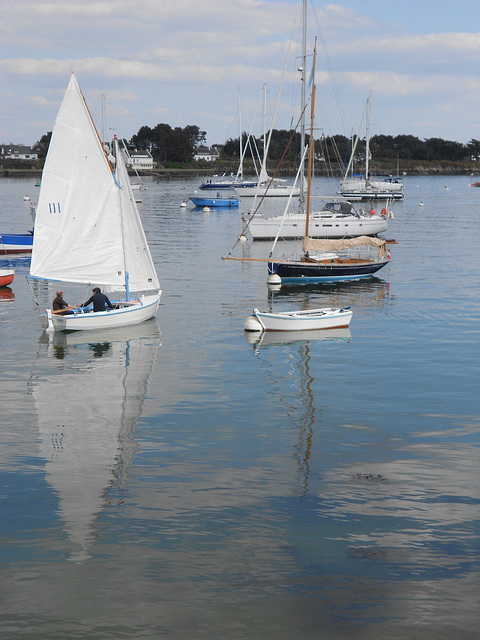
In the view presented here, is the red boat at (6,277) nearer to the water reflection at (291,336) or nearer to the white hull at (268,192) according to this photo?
the water reflection at (291,336)

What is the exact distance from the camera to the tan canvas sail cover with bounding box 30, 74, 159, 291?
41.9m

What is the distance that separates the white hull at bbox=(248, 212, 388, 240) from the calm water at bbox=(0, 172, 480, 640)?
142 feet

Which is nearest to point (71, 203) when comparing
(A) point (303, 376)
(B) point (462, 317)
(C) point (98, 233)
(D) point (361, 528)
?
(C) point (98, 233)

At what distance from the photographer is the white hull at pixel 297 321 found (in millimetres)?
41781

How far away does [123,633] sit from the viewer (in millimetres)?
14938

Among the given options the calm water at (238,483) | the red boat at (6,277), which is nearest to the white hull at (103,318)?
the calm water at (238,483)

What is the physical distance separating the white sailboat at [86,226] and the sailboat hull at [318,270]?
15504mm

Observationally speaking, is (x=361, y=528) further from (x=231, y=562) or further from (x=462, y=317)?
Result: (x=462, y=317)

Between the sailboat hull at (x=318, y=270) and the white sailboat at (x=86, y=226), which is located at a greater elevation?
the white sailboat at (x=86, y=226)

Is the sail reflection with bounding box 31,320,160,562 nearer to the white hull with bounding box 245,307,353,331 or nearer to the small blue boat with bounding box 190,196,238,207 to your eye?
the white hull with bounding box 245,307,353,331

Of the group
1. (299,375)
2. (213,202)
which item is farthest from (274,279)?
(213,202)

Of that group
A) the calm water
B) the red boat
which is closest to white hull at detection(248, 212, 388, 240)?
the red boat

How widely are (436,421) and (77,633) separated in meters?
16.8

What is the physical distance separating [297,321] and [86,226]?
528 inches
